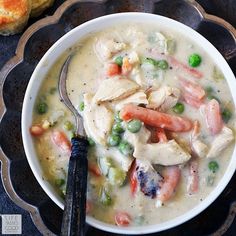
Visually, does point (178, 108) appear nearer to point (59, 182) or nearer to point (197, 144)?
point (197, 144)

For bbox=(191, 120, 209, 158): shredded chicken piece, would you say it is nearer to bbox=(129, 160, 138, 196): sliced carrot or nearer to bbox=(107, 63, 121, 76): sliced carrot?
bbox=(129, 160, 138, 196): sliced carrot

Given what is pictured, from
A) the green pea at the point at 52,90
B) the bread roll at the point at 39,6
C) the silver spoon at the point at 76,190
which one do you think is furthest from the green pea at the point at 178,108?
the bread roll at the point at 39,6

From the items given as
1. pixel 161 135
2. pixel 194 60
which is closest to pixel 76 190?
pixel 161 135

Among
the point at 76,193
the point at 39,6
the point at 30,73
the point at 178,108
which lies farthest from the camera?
Result: the point at 39,6

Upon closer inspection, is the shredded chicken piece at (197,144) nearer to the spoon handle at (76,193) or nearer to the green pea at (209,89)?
the green pea at (209,89)

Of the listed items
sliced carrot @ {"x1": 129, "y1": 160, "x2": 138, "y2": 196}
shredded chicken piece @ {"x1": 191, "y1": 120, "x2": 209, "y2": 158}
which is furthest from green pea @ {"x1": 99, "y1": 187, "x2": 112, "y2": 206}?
shredded chicken piece @ {"x1": 191, "y1": 120, "x2": 209, "y2": 158}

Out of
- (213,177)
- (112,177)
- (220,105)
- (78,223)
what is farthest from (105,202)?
(220,105)
